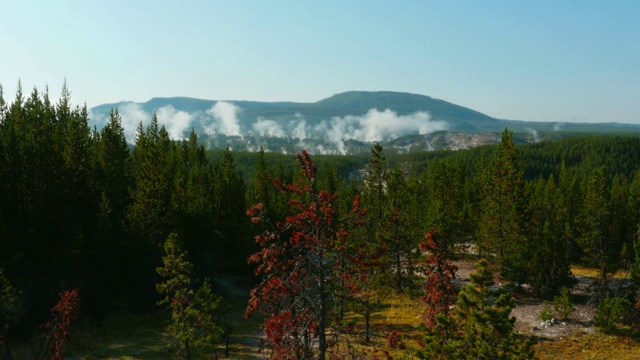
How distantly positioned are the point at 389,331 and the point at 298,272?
18192 millimetres

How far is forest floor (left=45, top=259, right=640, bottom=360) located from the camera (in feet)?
89.7

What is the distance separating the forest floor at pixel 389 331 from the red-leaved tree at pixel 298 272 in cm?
1431

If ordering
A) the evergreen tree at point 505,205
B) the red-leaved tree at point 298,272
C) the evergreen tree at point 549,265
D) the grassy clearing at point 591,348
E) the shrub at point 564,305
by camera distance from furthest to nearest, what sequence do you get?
the evergreen tree at point 505,205
the evergreen tree at point 549,265
the shrub at point 564,305
the grassy clearing at point 591,348
the red-leaved tree at point 298,272

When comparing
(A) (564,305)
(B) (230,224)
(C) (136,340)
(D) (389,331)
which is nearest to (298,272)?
(D) (389,331)

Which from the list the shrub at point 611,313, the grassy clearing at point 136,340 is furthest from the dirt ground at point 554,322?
the grassy clearing at point 136,340

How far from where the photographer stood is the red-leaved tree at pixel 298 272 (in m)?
8.60

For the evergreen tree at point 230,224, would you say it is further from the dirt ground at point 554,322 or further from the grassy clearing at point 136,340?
the dirt ground at point 554,322

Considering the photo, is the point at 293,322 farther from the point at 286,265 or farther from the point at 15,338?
the point at 15,338

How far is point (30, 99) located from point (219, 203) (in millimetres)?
51493

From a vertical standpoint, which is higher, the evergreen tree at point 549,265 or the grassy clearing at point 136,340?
the evergreen tree at point 549,265

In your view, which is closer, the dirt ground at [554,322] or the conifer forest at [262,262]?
the conifer forest at [262,262]

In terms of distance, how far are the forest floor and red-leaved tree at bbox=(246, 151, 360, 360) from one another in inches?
564

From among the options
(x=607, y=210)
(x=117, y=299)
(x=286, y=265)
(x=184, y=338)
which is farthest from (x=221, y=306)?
(x=607, y=210)

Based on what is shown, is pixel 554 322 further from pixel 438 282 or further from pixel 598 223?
pixel 598 223
